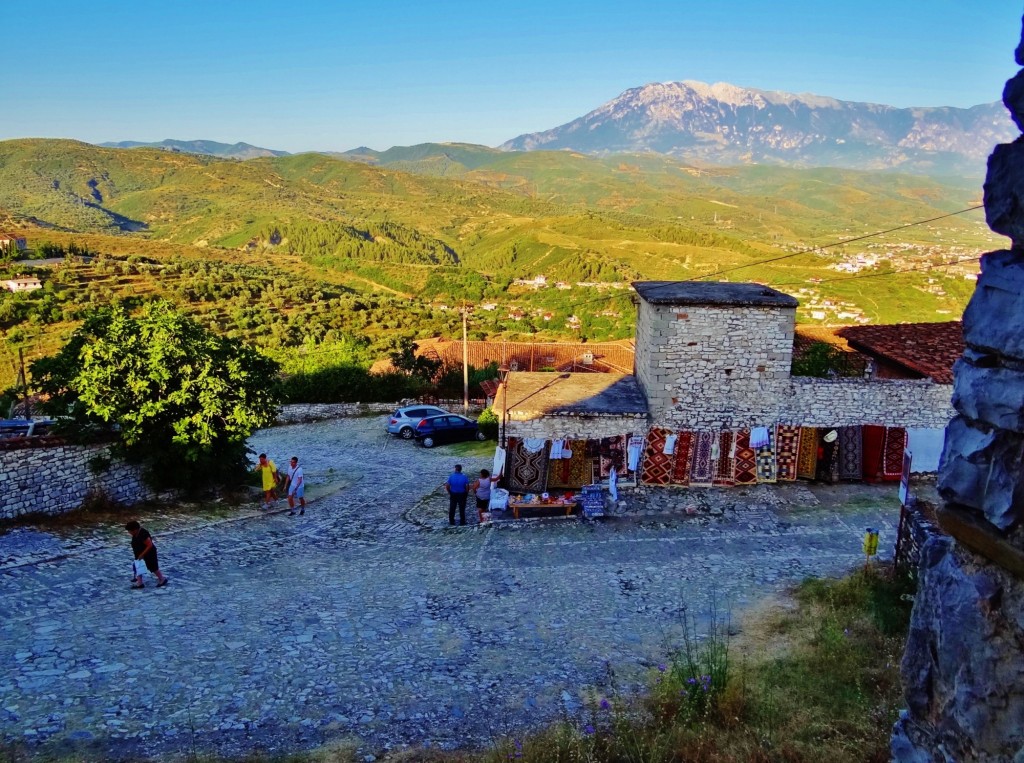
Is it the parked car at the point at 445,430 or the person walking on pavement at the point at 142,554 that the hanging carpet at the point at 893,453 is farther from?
the person walking on pavement at the point at 142,554

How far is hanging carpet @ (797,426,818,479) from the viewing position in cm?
1587

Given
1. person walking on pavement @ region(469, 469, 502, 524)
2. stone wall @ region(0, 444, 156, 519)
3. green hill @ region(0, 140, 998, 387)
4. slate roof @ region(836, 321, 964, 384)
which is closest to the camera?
stone wall @ region(0, 444, 156, 519)

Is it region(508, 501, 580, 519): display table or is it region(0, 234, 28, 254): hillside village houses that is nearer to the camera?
region(508, 501, 580, 519): display table

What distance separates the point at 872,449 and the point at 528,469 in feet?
24.9

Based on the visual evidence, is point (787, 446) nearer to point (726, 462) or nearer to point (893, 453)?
point (726, 462)

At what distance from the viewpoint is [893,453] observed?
16125 millimetres

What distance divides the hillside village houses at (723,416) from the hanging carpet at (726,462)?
0.02 m

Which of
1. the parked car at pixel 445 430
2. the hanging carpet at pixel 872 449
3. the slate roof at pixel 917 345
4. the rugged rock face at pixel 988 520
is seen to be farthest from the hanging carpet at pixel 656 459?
the rugged rock face at pixel 988 520

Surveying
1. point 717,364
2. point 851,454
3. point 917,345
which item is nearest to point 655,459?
point 717,364

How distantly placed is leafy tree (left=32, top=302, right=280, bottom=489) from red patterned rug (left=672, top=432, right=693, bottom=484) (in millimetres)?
8933

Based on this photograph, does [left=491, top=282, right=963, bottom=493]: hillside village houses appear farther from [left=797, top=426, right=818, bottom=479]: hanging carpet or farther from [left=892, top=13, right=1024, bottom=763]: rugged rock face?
[left=892, top=13, right=1024, bottom=763]: rugged rock face

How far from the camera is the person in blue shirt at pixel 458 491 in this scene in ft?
45.7

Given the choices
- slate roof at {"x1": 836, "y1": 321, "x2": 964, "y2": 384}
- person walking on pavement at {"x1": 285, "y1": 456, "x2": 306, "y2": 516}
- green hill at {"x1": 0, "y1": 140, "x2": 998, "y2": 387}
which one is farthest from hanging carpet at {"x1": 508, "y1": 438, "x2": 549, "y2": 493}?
green hill at {"x1": 0, "y1": 140, "x2": 998, "y2": 387}

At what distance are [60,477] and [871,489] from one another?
53.1 feet
